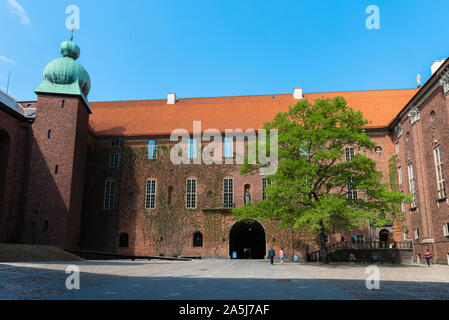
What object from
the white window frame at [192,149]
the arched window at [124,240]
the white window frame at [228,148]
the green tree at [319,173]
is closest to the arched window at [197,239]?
the arched window at [124,240]

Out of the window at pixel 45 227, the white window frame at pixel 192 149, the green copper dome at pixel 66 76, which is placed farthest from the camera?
the white window frame at pixel 192 149

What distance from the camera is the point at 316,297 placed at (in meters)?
7.38

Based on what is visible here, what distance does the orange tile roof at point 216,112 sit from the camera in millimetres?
34781

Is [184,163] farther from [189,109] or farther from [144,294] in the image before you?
[144,294]

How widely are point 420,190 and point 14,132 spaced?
95.6 feet

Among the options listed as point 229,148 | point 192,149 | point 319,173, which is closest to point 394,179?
point 319,173

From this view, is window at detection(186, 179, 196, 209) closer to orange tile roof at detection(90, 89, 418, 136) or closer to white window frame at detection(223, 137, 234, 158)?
white window frame at detection(223, 137, 234, 158)

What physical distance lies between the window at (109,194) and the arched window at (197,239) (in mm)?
7638

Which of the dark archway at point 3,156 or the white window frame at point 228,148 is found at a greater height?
the white window frame at point 228,148

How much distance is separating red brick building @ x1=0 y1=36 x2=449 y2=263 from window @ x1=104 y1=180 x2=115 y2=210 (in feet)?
0.29

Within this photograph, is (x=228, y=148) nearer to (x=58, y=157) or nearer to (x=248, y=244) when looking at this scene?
(x=248, y=244)

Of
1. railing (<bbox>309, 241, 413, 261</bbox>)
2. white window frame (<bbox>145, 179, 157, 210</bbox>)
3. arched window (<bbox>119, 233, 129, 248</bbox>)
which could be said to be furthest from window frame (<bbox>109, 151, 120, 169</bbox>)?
railing (<bbox>309, 241, 413, 261</bbox>)

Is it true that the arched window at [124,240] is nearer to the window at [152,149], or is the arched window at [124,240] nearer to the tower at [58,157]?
the tower at [58,157]

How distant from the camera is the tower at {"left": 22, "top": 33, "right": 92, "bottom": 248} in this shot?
2772 cm
